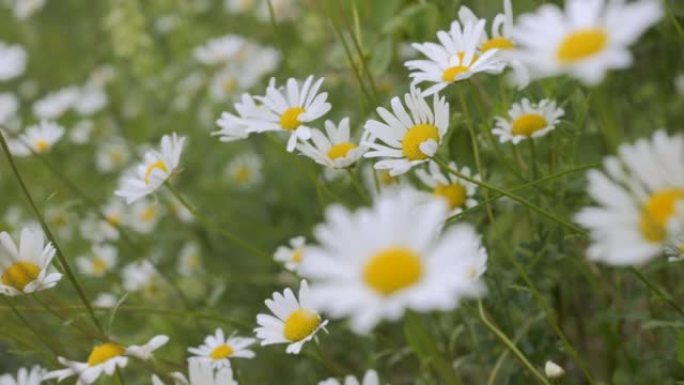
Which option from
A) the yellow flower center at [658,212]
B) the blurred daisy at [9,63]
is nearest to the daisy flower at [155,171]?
the yellow flower center at [658,212]

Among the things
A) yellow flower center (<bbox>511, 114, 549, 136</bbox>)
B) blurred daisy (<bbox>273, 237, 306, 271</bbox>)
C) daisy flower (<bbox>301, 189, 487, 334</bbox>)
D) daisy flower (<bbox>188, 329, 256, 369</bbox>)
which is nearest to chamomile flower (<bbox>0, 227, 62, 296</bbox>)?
daisy flower (<bbox>188, 329, 256, 369</bbox>)

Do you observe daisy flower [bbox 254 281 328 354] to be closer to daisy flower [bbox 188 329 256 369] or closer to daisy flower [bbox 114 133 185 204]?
daisy flower [bbox 188 329 256 369]

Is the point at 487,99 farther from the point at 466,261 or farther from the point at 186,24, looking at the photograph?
the point at 186,24

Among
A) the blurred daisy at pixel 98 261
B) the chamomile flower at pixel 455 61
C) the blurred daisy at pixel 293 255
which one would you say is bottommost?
the blurred daisy at pixel 98 261

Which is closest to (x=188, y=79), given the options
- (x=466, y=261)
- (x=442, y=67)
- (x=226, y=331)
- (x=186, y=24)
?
(x=186, y=24)

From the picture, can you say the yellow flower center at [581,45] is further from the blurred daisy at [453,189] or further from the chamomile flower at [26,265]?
the chamomile flower at [26,265]

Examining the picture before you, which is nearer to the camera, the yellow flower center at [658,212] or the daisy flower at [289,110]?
the yellow flower center at [658,212]

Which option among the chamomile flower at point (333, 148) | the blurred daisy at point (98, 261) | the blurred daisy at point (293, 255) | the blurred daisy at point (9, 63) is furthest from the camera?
the blurred daisy at point (9, 63)
